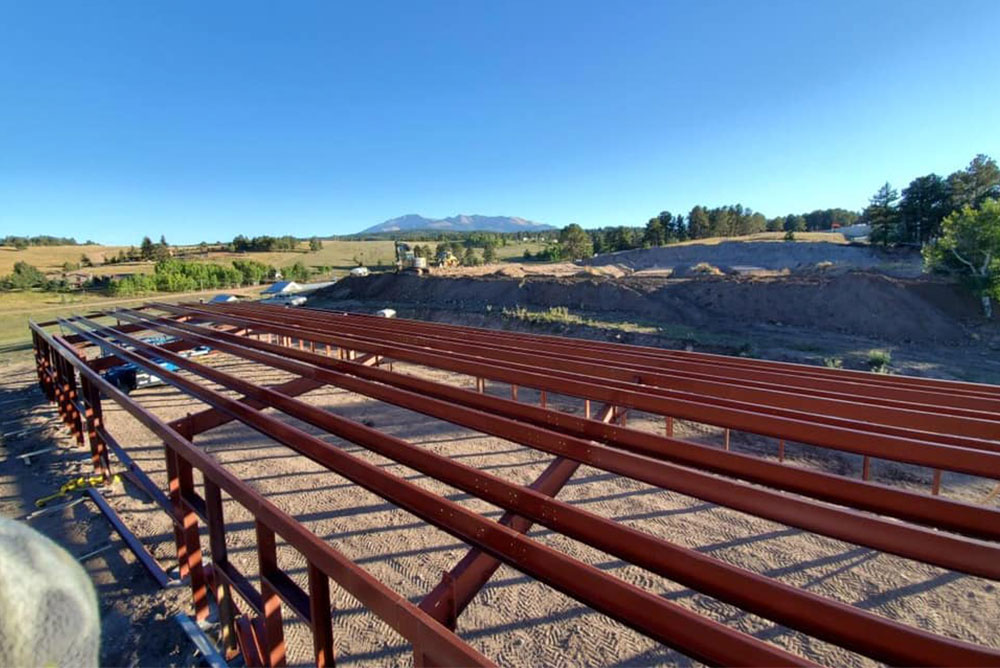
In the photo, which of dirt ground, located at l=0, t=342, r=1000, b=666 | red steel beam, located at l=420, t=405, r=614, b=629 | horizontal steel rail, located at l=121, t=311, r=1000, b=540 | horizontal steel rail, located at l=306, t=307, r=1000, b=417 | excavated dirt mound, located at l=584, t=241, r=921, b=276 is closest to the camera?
horizontal steel rail, located at l=121, t=311, r=1000, b=540

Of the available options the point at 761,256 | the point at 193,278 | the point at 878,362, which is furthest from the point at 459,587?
the point at 193,278

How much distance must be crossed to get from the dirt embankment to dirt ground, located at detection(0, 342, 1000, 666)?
12668 millimetres

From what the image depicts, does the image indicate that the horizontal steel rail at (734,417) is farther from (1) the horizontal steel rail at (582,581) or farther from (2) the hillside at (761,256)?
(2) the hillside at (761,256)

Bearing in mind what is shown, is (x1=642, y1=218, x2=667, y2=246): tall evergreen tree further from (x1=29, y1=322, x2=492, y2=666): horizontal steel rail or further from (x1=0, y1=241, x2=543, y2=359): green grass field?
(x1=29, y1=322, x2=492, y2=666): horizontal steel rail

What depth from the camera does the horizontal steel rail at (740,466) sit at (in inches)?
62.1

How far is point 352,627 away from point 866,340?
18332 mm

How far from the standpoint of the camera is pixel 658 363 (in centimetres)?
446

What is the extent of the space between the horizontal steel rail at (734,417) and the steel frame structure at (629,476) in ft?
0.04

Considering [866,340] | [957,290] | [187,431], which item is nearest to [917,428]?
[187,431]

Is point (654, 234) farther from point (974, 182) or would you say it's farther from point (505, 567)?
point (505, 567)

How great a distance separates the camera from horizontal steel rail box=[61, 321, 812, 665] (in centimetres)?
112

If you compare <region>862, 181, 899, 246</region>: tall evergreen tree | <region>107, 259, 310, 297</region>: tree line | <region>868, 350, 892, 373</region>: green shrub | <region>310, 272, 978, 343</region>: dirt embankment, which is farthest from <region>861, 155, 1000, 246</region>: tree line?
<region>107, 259, 310, 297</region>: tree line

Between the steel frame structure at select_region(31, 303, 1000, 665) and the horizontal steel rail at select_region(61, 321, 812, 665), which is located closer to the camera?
the horizontal steel rail at select_region(61, 321, 812, 665)

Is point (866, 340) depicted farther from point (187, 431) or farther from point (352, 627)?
point (187, 431)
